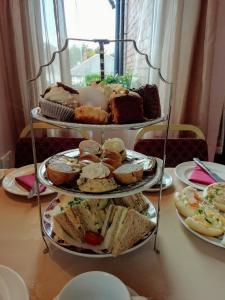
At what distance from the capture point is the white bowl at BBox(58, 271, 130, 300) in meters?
0.47

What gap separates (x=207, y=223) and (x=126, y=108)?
0.43 m

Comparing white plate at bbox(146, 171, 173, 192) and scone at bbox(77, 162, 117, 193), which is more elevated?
scone at bbox(77, 162, 117, 193)

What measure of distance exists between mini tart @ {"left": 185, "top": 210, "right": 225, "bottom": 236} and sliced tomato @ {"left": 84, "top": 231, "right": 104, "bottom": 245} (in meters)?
0.28

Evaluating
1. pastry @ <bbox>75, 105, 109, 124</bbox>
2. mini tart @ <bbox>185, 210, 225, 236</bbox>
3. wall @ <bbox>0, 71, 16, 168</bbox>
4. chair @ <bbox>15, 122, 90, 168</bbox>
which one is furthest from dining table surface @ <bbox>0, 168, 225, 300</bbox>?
wall @ <bbox>0, 71, 16, 168</bbox>

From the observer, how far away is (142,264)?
0.63 metres

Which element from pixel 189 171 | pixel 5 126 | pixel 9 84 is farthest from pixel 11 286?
pixel 9 84

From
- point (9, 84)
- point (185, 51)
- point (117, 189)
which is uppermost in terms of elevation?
point (185, 51)

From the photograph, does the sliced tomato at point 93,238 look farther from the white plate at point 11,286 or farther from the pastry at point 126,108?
the pastry at point 126,108

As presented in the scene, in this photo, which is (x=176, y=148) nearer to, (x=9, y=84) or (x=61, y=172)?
(x=61, y=172)

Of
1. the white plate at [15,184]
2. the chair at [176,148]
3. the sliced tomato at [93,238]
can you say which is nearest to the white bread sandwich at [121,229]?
the sliced tomato at [93,238]

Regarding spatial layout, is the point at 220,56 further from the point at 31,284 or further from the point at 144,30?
the point at 31,284

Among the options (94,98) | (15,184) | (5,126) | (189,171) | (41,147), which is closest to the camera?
(94,98)

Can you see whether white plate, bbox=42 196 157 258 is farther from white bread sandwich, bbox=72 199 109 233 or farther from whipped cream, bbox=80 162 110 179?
whipped cream, bbox=80 162 110 179

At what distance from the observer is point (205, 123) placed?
5.81 ft
